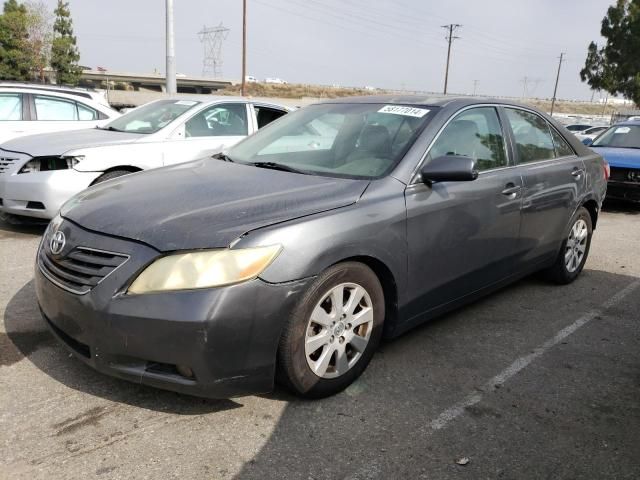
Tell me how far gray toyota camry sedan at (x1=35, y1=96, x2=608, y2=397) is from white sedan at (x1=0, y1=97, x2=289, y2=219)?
246 centimetres

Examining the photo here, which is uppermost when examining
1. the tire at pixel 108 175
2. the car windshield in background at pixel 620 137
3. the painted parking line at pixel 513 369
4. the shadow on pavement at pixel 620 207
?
the car windshield in background at pixel 620 137

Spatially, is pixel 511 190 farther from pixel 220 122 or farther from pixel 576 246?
pixel 220 122

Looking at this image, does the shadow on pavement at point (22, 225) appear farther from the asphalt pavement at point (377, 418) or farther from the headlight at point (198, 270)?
the headlight at point (198, 270)

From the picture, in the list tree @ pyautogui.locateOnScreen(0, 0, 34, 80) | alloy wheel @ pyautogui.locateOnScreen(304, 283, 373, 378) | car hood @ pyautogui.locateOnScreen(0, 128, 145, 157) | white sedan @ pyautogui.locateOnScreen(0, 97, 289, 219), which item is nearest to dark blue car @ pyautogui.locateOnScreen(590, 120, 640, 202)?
white sedan @ pyautogui.locateOnScreen(0, 97, 289, 219)

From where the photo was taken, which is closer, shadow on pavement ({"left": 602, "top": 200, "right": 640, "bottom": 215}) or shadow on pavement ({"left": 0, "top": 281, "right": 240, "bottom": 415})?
shadow on pavement ({"left": 0, "top": 281, "right": 240, "bottom": 415})

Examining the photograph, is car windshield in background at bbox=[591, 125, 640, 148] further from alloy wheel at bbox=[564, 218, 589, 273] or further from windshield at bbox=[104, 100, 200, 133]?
windshield at bbox=[104, 100, 200, 133]

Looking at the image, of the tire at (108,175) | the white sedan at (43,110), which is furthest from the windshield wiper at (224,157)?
the white sedan at (43,110)

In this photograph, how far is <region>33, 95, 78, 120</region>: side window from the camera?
340 inches

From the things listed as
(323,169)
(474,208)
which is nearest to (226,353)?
(323,169)

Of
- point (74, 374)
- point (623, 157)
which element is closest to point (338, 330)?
point (74, 374)

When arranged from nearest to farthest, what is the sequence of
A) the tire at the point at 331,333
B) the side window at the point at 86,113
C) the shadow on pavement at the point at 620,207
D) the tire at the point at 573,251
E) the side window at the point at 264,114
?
the tire at the point at 331,333, the tire at the point at 573,251, the side window at the point at 264,114, the side window at the point at 86,113, the shadow on pavement at the point at 620,207

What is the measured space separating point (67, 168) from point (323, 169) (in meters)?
3.63

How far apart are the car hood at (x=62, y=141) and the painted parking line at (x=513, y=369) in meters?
4.70

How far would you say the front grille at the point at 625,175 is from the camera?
8.96m
